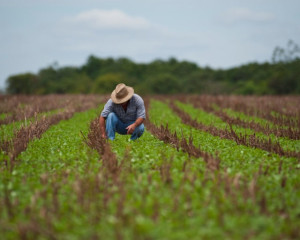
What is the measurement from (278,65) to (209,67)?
99.3 feet

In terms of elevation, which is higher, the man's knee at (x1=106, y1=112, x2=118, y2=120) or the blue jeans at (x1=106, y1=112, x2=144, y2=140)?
the man's knee at (x1=106, y1=112, x2=118, y2=120)

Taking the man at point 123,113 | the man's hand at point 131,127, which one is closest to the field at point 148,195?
the man's hand at point 131,127

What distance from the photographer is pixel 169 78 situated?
Answer: 72.4 metres

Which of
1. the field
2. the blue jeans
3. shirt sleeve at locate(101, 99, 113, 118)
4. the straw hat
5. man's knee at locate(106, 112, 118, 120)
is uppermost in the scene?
the straw hat

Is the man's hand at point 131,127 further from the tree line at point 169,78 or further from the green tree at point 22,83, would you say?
the green tree at point 22,83

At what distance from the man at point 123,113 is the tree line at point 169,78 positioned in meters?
39.1

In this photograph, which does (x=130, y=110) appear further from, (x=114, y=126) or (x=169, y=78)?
(x=169, y=78)

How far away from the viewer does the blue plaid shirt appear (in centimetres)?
712

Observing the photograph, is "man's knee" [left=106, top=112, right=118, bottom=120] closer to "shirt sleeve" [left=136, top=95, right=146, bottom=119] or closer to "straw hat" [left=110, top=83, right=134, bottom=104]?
"straw hat" [left=110, top=83, right=134, bottom=104]

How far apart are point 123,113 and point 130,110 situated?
0.59ft

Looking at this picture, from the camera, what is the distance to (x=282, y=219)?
3.31 m

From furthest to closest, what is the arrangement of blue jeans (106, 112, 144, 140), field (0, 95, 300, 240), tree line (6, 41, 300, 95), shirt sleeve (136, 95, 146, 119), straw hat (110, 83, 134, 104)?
tree line (6, 41, 300, 95) < blue jeans (106, 112, 144, 140) < shirt sleeve (136, 95, 146, 119) < straw hat (110, 83, 134, 104) < field (0, 95, 300, 240)

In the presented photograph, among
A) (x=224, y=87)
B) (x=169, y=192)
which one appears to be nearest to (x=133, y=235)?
(x=169, y=192)

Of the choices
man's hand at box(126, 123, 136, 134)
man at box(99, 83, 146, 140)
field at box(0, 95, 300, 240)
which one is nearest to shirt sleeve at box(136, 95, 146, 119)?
man at box(99, 83, 146, 140)
